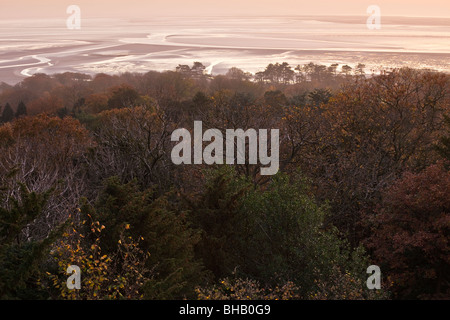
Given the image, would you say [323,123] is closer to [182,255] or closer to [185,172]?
[185,172]

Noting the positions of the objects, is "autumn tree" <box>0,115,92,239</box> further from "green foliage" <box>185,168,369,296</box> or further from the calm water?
the calm water

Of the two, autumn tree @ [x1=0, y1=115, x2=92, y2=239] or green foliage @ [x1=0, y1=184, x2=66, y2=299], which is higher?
green foliage @ [x1=0, y1=184, x2=66, y2=299]

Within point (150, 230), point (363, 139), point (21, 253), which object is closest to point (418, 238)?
point (150, 230)

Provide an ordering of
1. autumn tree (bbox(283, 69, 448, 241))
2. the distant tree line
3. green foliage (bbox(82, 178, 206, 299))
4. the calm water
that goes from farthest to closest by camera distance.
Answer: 1. the calm water
2. autumn tree (bbox(283, 69, 448, 241))
3. green foliage (bbox(82, 178, 206, 299))
4. the distant tree line

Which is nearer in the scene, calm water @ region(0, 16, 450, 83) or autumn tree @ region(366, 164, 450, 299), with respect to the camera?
autumn tree @ region(366, 164, 450, 299)

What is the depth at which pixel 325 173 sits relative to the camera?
81.7ft

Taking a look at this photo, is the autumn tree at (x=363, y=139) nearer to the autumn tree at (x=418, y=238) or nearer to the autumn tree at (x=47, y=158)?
the autumn tree at (x=418, y=238)

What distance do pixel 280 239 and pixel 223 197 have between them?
295 centimetres

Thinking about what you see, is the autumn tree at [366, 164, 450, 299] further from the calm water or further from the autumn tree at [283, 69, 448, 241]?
the calm water

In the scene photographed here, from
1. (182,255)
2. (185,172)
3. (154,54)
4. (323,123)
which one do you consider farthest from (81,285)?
(154,54)

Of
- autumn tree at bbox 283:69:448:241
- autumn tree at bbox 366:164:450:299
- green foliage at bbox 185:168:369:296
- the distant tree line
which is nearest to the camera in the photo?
the distant tree line

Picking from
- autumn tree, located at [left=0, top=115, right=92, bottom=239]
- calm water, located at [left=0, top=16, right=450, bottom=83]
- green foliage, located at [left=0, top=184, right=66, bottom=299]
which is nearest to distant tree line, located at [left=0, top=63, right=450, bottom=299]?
green foliage, located at [left=0, top=184, right=66, bottom=299]

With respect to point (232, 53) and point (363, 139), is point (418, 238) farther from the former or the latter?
point (232, 53)

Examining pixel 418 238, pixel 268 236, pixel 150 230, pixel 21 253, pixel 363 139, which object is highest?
pixel 363 139
